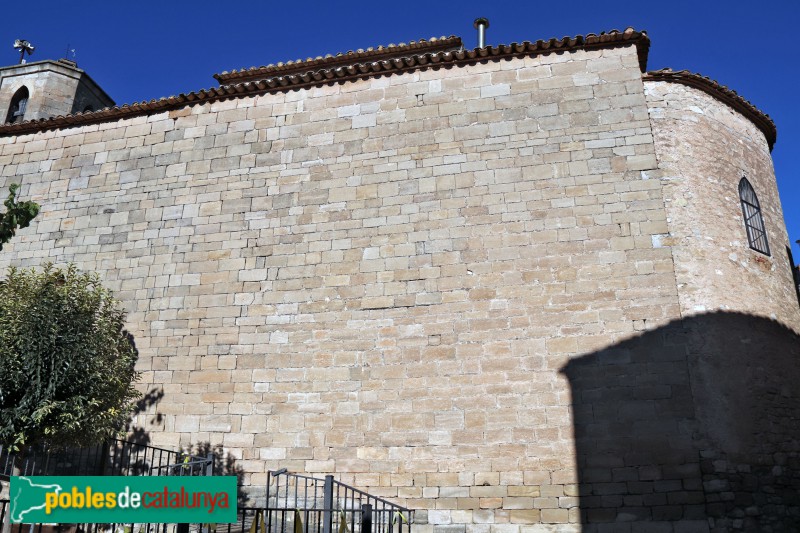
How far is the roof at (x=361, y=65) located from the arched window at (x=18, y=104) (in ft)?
16.3

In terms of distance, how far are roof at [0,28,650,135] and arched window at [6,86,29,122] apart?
16.3 feet

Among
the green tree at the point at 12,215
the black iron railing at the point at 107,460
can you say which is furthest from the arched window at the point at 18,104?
the green tree at the point at 12,215

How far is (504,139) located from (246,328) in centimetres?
485

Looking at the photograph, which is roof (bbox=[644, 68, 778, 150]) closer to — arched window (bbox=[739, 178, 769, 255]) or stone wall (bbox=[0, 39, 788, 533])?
stone wall (bbox=[0, 39, 788, 533])

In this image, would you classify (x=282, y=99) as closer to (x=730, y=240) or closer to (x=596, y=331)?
(x=596, y=331)

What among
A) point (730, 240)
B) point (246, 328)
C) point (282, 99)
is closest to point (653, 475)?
point (730, 240)

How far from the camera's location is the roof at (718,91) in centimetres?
996

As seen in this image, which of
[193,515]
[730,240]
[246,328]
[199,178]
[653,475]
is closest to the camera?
[193,515]

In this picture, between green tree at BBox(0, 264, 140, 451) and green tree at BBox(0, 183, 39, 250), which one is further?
green tree at BBox(0, 264, 140, 451)

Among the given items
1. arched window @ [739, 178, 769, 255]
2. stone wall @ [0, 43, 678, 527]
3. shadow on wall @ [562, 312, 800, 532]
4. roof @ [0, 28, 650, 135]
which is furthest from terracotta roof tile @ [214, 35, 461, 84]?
shadow on wall @ [562, 312, 800, 532]

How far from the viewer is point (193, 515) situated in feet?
14.5

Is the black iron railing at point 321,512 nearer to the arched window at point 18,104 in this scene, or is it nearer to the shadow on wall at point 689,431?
the shadow on wall at point 689,431

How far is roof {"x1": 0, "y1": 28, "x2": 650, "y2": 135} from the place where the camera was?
10156mm

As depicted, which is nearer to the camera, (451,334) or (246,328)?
(451,334)
